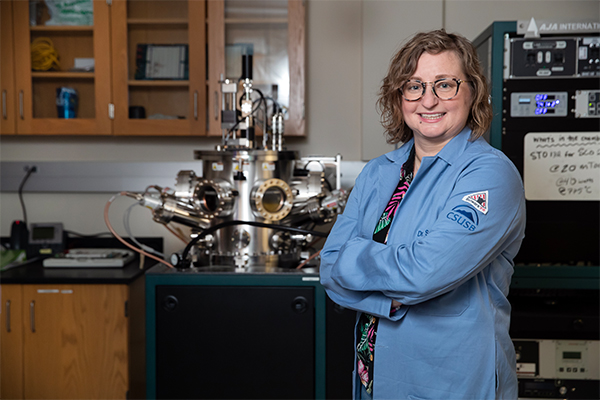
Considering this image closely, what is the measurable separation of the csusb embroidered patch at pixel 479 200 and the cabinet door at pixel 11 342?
65.7 inches

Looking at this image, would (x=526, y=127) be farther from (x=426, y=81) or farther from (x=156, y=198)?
(x=156, y=198)

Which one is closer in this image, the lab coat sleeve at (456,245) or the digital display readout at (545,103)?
the lab coat sleeve at (456,245)

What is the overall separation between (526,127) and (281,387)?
116cm

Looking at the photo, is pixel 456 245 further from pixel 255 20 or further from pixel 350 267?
pixel 255 20

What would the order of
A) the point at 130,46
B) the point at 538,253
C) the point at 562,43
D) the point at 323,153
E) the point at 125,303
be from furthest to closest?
the point at 323,153 → the point at 130,46 → the point at 125,303 → the point at 538,253 → the point at 562,43

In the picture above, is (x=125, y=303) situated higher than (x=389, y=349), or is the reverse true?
(x=389, y=349)

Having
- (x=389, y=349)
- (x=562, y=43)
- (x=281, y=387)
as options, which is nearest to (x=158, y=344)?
(x=281, y=387)

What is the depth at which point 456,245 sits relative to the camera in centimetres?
91

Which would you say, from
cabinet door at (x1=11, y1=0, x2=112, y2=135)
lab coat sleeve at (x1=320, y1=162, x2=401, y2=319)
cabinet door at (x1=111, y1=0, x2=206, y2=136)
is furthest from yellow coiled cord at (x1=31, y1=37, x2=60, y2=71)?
lab coat sleeve at (x1=320, y1=162, x2=401, y2=319)

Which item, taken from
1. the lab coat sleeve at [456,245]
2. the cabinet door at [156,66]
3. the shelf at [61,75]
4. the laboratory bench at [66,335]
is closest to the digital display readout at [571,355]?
the lab coat sleeve at [456,245]

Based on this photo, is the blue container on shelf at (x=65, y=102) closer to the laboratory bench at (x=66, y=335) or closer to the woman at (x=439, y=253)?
the laboratory bench at (x=66, y=335)

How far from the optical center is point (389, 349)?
1019mm

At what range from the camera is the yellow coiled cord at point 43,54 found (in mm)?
2252

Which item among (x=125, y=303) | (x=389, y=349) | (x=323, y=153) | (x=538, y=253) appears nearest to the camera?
(x=389, y=349)
